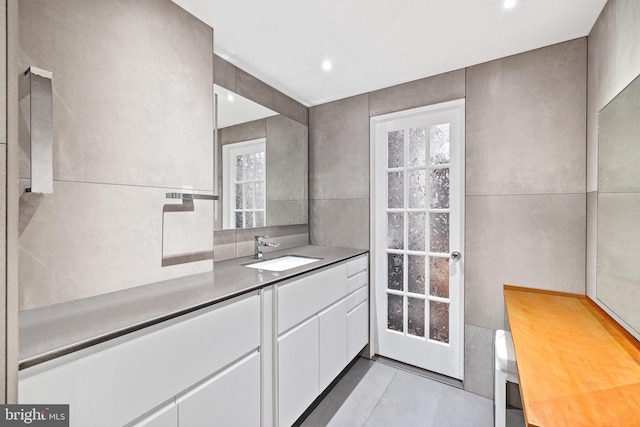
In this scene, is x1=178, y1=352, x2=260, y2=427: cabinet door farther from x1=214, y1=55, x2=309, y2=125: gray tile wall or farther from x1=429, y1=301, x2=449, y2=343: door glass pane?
x1=214, y1=55, x2=309, y2=125: gray tile wall

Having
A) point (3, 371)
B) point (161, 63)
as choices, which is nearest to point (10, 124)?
point (3, 371)

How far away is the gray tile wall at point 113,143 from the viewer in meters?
1.09

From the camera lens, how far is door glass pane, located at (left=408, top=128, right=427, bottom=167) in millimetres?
2320

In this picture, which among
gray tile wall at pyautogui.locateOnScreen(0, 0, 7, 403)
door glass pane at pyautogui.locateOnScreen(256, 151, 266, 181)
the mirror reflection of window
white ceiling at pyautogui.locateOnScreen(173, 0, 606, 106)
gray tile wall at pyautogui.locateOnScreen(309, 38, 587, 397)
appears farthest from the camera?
door glass pane at pyautogui.locateOnScreen(256, 151, 266, 181)

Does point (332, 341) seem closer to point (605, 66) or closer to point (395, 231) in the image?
point (395, 231)

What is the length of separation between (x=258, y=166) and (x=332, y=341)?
1454mm

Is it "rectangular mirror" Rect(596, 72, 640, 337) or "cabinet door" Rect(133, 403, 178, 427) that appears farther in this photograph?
"rectangular mirror" Rect(596, 72, 640, 337)

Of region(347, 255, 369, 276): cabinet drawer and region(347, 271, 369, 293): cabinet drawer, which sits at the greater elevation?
region(347, 255, 369, 276): cabinet drawer

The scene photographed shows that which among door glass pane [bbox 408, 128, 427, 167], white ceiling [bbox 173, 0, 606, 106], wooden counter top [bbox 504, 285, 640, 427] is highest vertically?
white ceiling [bbox 173, 0, 606, 106]

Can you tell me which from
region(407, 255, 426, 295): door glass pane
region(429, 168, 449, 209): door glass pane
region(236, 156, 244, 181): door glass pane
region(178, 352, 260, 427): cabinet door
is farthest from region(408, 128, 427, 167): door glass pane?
region(178, 352, 260, 427): cabinet door

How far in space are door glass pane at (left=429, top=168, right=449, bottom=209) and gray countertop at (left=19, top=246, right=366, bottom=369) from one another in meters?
1.27

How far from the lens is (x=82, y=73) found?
46.9 inches

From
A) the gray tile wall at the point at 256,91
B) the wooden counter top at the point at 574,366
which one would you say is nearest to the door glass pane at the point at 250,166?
the gray tile wall at the point at 256,91

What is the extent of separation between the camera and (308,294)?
176 cm
